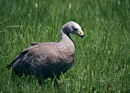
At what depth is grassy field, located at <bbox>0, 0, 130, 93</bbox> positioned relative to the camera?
402cm

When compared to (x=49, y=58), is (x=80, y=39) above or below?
above

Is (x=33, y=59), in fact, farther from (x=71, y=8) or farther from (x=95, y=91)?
(x=71, y=8)

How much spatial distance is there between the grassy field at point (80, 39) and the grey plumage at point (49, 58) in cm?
14

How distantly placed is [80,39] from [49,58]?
175cm

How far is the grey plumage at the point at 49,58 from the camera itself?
409 centimetres

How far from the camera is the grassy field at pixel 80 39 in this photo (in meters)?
4.02

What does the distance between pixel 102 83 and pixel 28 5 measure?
136 inches

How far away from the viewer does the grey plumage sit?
4.09 m

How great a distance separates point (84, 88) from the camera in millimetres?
3957

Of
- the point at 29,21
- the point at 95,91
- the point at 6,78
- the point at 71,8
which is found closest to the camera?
the point at 95,91

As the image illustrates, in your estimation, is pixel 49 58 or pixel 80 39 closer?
pixel 49 58

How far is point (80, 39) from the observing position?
5.74 meters

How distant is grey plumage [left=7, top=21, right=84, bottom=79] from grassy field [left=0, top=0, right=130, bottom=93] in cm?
14

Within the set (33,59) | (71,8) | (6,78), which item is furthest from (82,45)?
(71,8)
